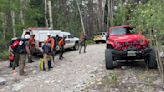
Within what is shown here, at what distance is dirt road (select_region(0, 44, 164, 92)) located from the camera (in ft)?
41.3

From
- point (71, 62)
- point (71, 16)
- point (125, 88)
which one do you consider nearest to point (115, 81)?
point (125, 88)

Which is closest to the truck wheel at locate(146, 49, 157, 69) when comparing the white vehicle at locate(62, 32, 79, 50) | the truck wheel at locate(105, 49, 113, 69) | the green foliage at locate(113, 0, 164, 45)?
the truck wheel at locate(105, 49, 113, 69)

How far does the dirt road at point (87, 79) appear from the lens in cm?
1258

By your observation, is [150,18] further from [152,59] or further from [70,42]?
[70,42]

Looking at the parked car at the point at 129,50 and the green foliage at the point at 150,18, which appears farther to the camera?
the parked car at the point at 129,50

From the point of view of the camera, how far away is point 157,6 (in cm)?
1188

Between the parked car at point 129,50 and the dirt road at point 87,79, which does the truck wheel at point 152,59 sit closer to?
the parked car at point 129,50

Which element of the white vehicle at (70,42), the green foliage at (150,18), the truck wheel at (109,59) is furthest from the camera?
the white vehicle at (70,42)

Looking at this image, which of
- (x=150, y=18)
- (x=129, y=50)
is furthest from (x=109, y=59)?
(x=150, y=18)

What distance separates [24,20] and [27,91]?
31.0 m

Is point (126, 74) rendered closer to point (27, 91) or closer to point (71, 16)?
point (27, 91)

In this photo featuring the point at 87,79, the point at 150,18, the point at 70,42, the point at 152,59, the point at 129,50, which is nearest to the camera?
the point at 150,18

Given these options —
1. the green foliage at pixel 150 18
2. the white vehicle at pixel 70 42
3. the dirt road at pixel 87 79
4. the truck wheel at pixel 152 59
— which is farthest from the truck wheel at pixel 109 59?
the white vehicle at pixel 70 42

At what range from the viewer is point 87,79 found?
549 inches
